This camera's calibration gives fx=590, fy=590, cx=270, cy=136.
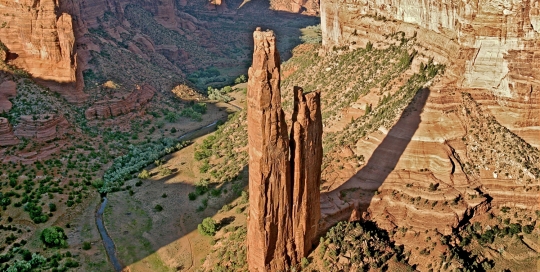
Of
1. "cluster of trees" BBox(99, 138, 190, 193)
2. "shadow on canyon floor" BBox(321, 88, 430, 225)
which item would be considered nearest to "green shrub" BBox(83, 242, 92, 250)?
"cluster of trees" BBox(99, 138, 190, 193)

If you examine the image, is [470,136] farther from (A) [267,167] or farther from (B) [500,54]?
(A) [267,167]

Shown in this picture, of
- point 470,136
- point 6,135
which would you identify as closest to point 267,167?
point 470,136

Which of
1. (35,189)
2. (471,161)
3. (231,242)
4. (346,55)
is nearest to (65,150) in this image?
(35,189)

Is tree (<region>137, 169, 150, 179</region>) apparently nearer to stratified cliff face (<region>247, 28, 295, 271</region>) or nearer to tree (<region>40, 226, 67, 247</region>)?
tree (<region>40, 226, 67, 247</region>)

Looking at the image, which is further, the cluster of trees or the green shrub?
the cluster of trees

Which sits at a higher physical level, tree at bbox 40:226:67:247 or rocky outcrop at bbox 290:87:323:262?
rocky outcrop at bbox 290:87:323:262

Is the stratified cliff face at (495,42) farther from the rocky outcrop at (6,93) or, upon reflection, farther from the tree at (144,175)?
the rocky outcrop at (6,93)

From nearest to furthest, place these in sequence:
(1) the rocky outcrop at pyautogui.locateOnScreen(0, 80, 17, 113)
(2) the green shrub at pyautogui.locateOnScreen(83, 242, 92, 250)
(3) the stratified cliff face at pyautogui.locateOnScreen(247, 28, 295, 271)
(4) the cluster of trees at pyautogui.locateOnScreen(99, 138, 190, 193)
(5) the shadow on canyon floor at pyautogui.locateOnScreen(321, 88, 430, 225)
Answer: (3) the stratified cliff face at pyautogui.locateOnScreen(247, 28, 295, 271)
(5) the shadow on canyon floor at pyautogui.locateOnScreen(321, 88, 430, 225)
(2) the green shrub at pyautogui.locateOnScreen(83, 242, 92, 250)
(4) the cluster of trees at pyautogui.locateOnScreen(99, 138, 190, 193)
(1) the rocky outcrop at pyautogui.locateOnScreen(0, 80, 17, 113)

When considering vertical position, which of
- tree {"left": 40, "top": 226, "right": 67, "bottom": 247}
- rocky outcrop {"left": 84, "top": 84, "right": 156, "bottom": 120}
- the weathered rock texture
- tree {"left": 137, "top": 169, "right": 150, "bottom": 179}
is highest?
the weathered rock texture
